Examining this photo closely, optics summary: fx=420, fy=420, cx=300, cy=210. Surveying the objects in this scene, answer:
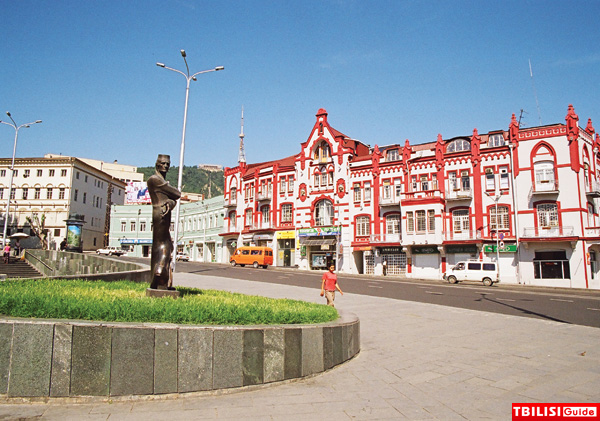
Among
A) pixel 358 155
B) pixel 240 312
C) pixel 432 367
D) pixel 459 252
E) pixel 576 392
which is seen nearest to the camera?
pixel 576 392

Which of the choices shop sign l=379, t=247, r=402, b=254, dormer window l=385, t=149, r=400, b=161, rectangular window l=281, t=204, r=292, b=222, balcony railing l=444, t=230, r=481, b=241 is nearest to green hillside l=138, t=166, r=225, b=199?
rectangular window l=281, t=204, r=292, b=222

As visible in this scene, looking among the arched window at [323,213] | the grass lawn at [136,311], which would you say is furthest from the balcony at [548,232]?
the grass lawn at [136,311]

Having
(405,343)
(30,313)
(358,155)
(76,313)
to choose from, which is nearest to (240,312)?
(76,313)

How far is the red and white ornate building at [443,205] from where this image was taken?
3566 cm

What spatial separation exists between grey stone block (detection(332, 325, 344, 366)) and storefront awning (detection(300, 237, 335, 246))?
39.7 m

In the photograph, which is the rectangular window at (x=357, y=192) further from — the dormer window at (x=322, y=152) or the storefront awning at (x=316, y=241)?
the dormer window at (x=322, y=152)

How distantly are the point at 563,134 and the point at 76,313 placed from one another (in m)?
40.9

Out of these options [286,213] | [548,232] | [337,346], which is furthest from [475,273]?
[337,346]

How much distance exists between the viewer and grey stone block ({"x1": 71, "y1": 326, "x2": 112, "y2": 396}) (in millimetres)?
5406

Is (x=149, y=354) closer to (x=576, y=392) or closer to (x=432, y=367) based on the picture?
(x=432, y=367)

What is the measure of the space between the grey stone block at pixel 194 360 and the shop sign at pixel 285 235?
44.9 m

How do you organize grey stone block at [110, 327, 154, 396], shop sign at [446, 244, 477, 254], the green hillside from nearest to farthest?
grey stone block at [110, 327, 154, 396] < shop sign at [446, 244, 477, 254] < the green hillside

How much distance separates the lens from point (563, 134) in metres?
36.4

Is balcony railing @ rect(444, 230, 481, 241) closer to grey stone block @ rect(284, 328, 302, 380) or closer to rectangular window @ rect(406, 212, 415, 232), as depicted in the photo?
rectangular window @ rect(406, 212, 415, 232)
